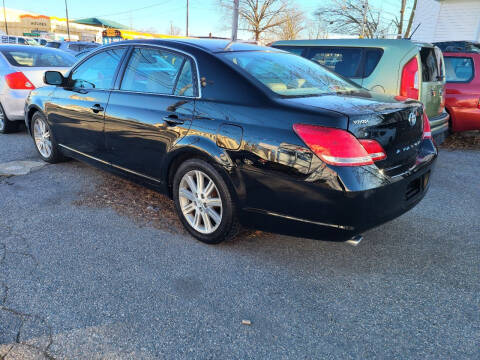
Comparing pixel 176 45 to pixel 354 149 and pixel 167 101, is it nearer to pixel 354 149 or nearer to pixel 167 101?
pixel 167 101

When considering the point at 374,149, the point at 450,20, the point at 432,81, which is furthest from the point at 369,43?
the point at 450,20

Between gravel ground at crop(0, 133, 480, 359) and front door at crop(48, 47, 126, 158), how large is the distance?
726 millimetres

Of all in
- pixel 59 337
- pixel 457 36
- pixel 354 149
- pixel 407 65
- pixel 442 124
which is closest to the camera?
pixel 59 337

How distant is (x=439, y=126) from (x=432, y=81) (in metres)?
0.64

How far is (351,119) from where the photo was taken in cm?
226

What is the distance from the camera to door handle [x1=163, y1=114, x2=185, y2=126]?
2965 mm

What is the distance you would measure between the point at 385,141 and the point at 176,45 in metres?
1.93

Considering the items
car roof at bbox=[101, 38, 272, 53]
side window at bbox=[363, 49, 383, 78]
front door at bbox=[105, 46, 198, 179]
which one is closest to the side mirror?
front door at bbox=[105, 46, 198, 179]

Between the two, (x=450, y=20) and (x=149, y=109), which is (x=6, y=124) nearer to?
(x=149, y=109)

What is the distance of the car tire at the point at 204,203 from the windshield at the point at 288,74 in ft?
2.62

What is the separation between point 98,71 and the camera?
3.99m

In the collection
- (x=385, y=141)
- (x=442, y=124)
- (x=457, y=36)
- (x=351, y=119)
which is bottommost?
(x=442, y=124)

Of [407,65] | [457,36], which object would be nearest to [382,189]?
[407,65]

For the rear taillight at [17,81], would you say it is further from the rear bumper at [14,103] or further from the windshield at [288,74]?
the windshield at [288,74]
